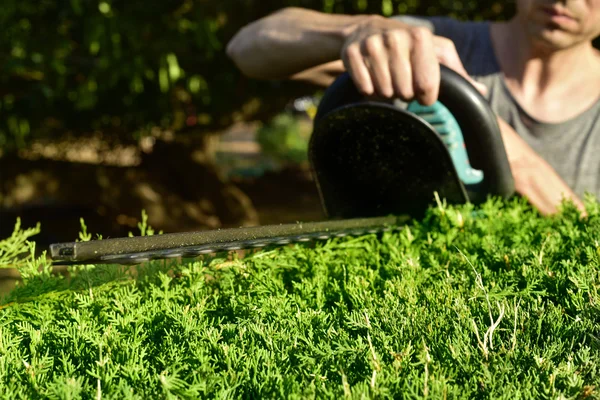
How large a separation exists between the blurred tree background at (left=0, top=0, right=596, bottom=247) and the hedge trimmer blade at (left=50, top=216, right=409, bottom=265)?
13.0 feet

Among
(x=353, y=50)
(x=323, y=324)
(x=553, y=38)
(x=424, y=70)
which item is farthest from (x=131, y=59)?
(x=323, y=324)

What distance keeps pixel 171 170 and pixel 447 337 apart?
895 centimetres

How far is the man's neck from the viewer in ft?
9.39

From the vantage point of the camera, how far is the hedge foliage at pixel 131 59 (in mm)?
5906

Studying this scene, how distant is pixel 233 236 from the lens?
1.42 meters

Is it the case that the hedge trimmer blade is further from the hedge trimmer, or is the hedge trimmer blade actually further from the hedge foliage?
the hedge foliage

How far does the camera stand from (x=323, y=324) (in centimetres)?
118

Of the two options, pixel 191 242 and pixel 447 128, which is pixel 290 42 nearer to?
pixel 447 128

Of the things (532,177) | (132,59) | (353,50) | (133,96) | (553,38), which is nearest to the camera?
(353,50)

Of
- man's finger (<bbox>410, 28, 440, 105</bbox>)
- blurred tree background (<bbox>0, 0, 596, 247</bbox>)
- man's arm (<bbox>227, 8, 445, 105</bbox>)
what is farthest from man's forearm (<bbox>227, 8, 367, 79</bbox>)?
blurred tree background (<bbox>0, 0, 596, 247</bbox>)

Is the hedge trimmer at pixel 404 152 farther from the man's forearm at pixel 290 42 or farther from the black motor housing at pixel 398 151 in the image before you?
the man's forearm at pixel 290 42

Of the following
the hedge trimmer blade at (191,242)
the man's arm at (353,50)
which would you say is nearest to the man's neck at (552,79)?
the man's arm at (353,50)

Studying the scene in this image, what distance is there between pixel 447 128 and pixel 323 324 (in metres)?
0.97

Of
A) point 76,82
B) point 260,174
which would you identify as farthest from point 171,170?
point 260,174
